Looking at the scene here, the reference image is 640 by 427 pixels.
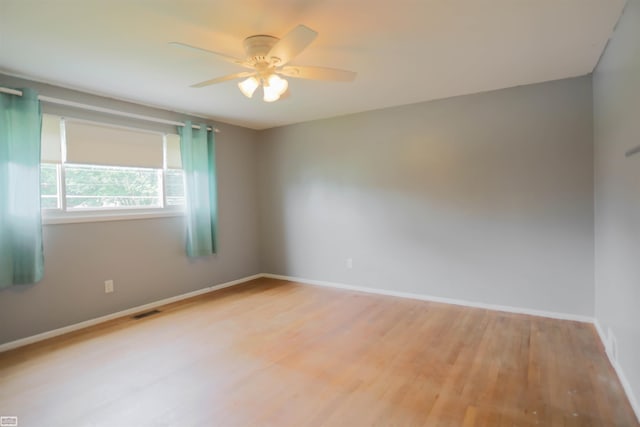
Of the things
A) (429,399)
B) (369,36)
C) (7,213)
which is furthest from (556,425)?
(7,213)

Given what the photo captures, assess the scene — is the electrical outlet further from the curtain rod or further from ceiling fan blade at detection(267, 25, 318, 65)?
ceiling fan blade at detection(267, 25, 318, 65)

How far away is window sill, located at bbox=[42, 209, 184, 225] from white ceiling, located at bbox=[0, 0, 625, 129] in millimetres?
1198

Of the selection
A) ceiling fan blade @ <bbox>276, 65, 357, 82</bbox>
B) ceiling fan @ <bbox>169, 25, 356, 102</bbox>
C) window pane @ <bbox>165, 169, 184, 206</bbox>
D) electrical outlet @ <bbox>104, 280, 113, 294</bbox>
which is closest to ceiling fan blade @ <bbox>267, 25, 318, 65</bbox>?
ceiling fan @ <bbox>169, 25, 356, 102</bbox>

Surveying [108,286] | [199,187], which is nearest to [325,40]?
[199,187]

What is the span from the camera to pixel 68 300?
10.3 feet

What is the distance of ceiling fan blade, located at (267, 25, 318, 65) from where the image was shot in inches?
69.0

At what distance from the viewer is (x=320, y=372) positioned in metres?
2.32

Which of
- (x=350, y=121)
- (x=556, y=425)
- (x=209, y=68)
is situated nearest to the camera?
(x=556, y=425)

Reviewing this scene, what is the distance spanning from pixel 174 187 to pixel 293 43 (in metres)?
2.82

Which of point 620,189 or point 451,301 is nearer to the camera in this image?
point 620,189

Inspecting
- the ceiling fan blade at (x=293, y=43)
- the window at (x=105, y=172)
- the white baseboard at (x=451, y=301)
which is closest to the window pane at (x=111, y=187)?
the window at (x=105, y=172)

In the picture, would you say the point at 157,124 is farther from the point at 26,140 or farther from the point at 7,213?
the point at 7,213

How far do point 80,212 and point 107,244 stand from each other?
0.41 metres

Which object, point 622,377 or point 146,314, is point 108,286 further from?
point 622,377
